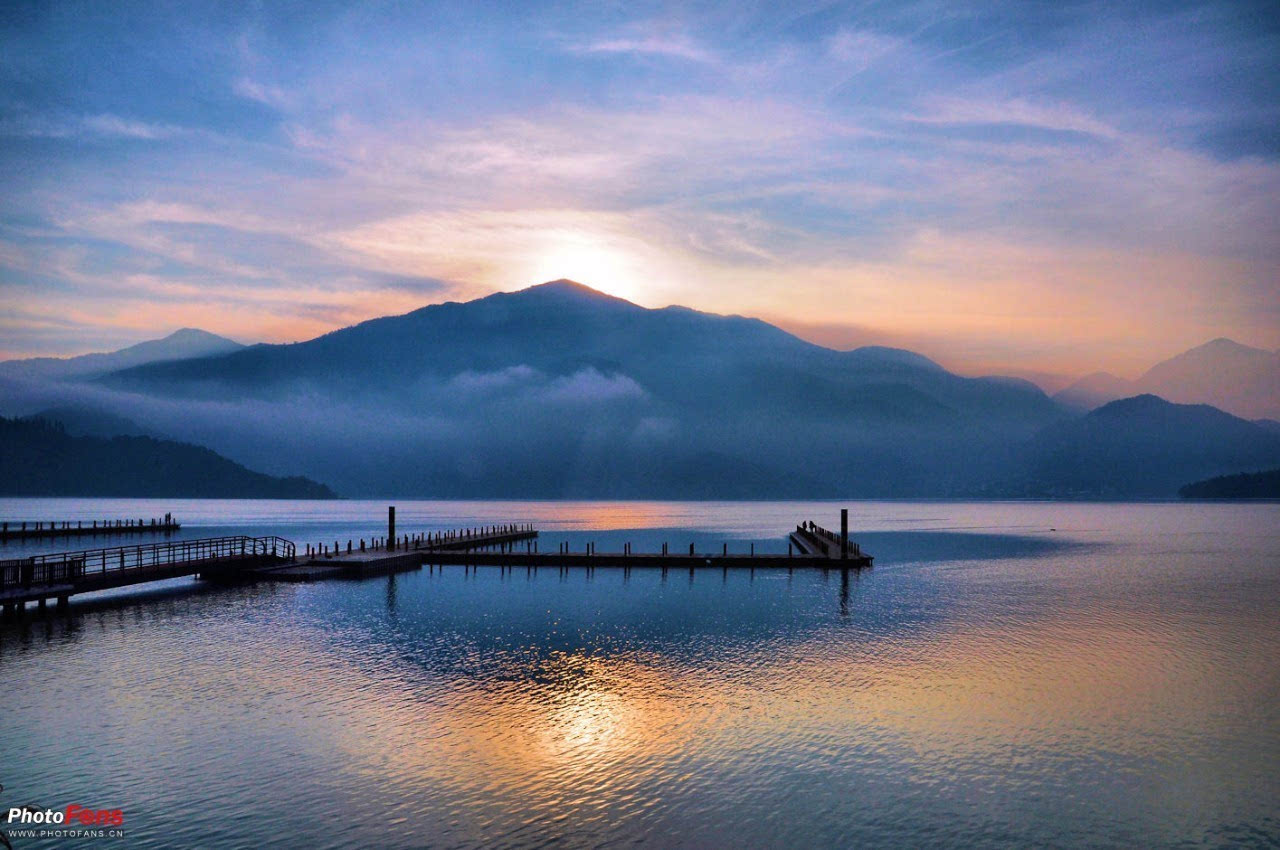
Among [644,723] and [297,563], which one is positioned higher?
[297,563]

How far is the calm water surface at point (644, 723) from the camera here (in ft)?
76.5


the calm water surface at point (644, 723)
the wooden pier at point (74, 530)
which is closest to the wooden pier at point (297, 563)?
the calm water surface at point (644, 723)

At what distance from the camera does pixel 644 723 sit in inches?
1248

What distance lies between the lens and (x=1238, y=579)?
8675 centimetres

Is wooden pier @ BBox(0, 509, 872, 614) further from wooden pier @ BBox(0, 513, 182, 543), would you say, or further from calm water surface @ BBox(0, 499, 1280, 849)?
wooden pier @ BBox(0, 513, 182, 543)

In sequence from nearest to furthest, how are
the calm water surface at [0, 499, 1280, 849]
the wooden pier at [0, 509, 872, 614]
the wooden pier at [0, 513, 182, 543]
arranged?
the calm water surface at [0, 499, 1280, 849] → the wooden pier at [0, 509, 872, 614] → the wooden pier at [0, 513, 182, 543]

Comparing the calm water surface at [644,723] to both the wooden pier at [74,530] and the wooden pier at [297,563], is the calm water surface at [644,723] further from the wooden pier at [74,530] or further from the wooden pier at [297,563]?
the wooden pier at [74,530]

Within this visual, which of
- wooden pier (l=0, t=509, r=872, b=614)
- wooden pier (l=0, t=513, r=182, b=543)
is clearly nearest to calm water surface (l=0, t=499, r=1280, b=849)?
wooden pier (l=0, t=509, r=872, b=614)

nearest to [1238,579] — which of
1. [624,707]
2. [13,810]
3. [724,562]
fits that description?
[724,562]

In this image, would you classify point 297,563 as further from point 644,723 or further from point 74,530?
point 74,530

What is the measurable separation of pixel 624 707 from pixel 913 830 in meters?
13.5

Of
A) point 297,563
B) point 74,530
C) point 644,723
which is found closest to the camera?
point 644,723

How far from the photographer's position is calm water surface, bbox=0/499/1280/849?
23.3 metres

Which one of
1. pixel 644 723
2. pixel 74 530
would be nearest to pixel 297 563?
pixel 644 723
